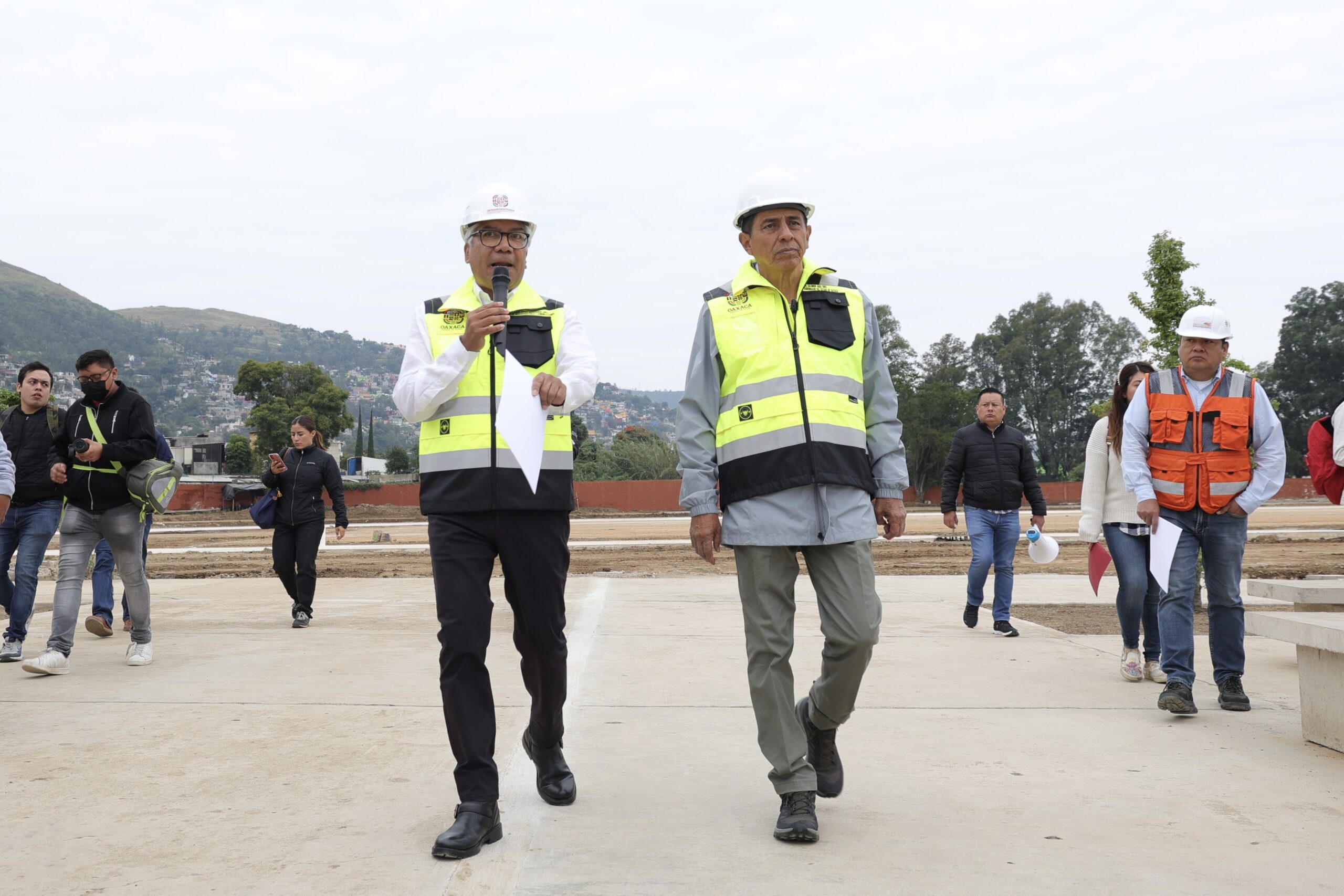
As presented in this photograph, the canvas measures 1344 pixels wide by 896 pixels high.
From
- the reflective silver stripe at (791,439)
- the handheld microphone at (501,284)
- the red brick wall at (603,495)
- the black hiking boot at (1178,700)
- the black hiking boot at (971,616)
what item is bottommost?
the red brick wall at (603,495)

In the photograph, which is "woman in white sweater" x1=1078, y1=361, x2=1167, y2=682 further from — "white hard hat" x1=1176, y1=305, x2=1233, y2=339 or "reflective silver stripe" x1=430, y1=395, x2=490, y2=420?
"reflective silver stripe" x1=430, y1=395, x2=490, y2=420

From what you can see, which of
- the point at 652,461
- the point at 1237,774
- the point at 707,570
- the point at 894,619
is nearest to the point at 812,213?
the point at 1237,774

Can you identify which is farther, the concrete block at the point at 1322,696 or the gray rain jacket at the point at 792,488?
the concrete block at the point at 1322,696

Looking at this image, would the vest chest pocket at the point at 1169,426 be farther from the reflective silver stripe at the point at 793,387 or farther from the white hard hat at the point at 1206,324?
the reflective silver stripe at the point at 793,387

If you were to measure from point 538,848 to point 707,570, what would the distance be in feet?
48.6

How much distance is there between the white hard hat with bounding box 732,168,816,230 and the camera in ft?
13.8

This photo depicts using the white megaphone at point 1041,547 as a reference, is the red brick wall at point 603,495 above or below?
below

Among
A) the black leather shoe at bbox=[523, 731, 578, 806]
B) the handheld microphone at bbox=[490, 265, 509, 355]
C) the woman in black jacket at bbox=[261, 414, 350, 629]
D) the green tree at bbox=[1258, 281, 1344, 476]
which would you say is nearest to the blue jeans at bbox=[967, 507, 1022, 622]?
the woman in black jacket at bbox=[261, 414, 350, 629]

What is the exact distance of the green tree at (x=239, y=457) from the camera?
3327 inches

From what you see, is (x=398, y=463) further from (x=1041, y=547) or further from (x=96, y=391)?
(x=96, y=391)

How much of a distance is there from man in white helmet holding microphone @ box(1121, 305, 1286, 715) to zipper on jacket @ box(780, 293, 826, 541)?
2652 mm

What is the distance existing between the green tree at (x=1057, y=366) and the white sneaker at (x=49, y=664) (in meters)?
90.6

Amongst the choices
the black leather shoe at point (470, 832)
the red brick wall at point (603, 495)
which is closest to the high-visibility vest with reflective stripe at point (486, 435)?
the black leather shoe at point (470, 832)

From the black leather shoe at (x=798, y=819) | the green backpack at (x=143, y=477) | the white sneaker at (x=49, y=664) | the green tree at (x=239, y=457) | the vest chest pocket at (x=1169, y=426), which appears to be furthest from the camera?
the green tree at (x=239, y=457)
